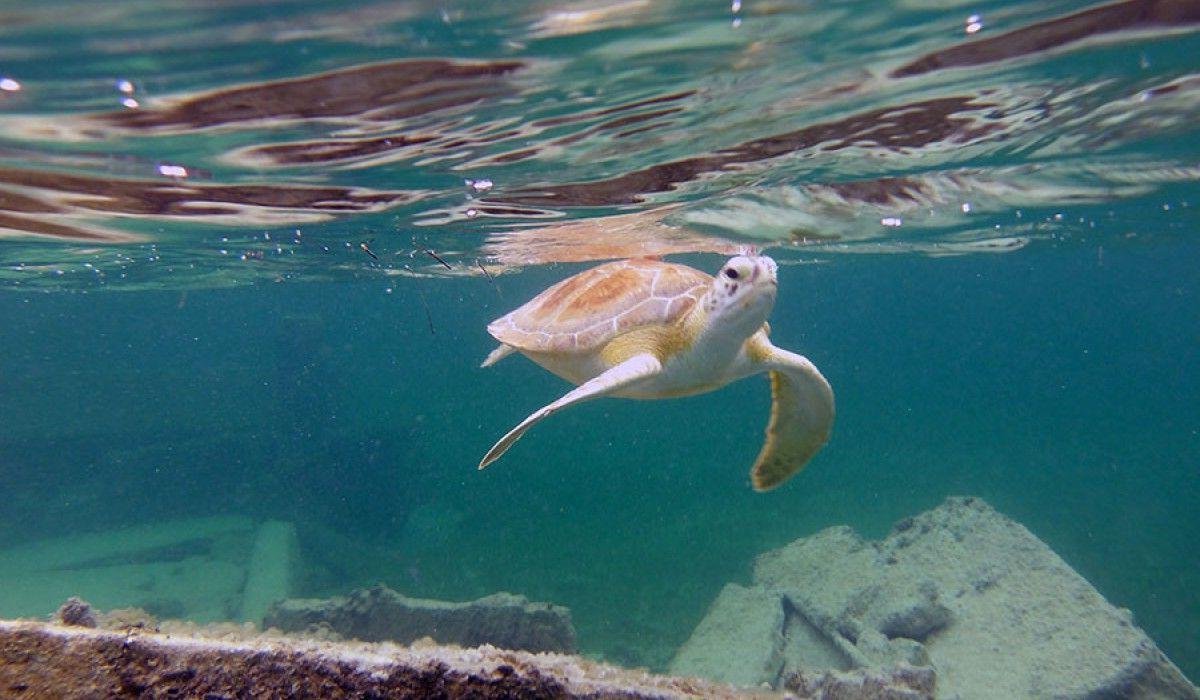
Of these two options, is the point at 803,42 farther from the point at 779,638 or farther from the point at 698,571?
the point at 698,571

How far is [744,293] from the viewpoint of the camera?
4762 mm

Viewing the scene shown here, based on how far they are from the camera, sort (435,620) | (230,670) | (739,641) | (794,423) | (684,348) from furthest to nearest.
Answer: (435,620), (739,641), (794,423), (684,348), (230,670)

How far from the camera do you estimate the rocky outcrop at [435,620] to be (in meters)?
7.87

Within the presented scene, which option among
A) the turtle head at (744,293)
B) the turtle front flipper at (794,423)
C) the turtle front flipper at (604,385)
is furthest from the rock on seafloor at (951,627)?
the turtle head at (744,293)

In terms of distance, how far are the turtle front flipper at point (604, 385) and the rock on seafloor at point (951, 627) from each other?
9.36 ft

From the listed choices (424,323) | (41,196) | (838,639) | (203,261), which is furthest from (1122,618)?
(424,323)

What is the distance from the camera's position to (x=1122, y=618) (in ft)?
22.5

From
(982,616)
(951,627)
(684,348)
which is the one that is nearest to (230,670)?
(684,348)

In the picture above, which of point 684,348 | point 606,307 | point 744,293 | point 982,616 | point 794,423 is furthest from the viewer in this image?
point 982,616

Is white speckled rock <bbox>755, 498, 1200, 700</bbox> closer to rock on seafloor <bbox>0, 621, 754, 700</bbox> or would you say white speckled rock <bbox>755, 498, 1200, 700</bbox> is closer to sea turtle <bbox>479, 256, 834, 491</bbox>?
sea turtle <bbox>479, 256, 834, 491</bbox>

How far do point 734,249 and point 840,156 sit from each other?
9341 mm

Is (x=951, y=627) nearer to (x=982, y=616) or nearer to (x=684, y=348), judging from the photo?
(x=982, y=616)

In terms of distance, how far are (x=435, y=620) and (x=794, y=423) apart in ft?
18.4

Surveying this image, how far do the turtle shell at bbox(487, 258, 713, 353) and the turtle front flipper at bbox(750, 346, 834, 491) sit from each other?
1.12 meters
